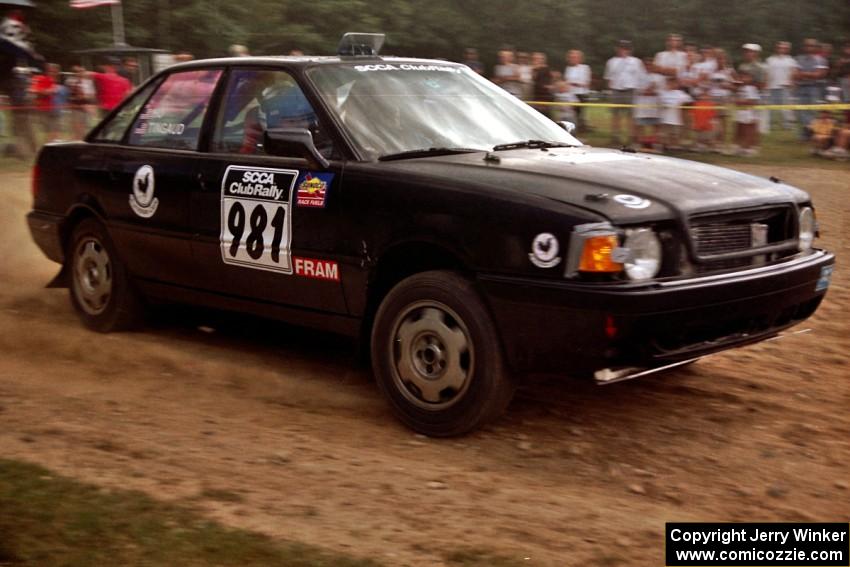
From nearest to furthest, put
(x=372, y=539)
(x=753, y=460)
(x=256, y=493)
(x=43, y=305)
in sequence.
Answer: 1. (x=372, y=539)
2. (x=256, y=493)
3. (x=753, y=460)
4. (x=43, y=305)

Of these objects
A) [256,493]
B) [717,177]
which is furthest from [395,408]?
[717,177]

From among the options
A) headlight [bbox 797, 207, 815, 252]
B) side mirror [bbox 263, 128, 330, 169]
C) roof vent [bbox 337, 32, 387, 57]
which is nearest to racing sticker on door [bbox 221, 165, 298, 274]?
side mirror [bbox 263, 128, 330, 169]

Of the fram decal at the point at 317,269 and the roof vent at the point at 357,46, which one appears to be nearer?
the fram decal at the point at 317,269

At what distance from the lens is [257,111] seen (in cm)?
628

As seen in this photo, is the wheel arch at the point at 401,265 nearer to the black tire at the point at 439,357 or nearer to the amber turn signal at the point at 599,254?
the black tire at the point at 439,357

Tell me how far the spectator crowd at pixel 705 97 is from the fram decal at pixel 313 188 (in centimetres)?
1244

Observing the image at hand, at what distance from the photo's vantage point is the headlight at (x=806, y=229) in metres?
5.55

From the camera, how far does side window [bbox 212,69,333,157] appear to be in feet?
19.7

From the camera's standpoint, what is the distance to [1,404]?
229 inches

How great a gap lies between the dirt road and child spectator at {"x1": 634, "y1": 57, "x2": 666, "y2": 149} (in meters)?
10.6

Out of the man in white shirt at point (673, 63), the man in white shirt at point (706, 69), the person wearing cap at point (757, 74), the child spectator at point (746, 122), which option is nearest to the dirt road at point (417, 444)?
the child spectator at point (746, 122)

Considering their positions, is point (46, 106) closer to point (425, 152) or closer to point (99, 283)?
point (99, 283)

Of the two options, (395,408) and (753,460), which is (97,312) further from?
(753,460)

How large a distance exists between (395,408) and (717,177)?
1869 mm
